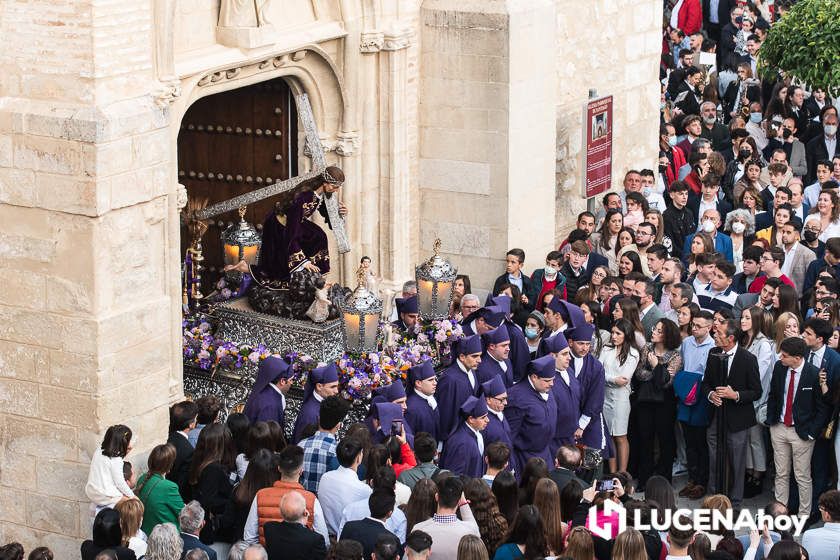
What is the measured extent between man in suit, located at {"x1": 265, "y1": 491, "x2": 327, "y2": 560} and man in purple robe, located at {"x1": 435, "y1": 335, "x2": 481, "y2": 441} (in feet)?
10.0

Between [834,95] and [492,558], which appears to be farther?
[834,95]

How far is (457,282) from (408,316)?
0.90 meters

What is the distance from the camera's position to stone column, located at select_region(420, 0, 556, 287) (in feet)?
54.3

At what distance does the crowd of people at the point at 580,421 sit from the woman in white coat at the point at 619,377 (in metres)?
0.02

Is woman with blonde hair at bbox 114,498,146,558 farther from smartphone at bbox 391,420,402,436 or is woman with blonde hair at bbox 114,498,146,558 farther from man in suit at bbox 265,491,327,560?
smartphone at bbox 391,420,402,436

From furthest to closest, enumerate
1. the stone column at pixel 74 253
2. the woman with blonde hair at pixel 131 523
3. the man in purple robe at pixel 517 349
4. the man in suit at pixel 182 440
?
1. the man in purple robe at pixel 517 349
2. the man in suit at pixel 182 440
3. the stone column at pixel 74 253
4. the woman with blonde hair at pixel 131 523

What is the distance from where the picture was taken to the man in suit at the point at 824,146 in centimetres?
2131

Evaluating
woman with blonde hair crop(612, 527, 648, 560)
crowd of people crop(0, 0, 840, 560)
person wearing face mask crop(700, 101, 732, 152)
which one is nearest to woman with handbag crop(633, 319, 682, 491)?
crowd of people crop(0, 0, 840, 560)

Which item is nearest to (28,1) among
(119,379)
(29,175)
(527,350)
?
(29,175)

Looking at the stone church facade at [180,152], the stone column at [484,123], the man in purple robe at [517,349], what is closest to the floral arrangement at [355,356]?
the man in purple robe at [517,349]

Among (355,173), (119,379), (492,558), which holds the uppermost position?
(355,173)

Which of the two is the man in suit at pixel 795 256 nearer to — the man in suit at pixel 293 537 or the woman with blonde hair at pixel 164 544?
Answer: the man in suit at pixel 293 537

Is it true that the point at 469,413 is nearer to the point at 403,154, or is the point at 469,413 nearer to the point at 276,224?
the point at 276,224

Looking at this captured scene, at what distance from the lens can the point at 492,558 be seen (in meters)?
11.4
